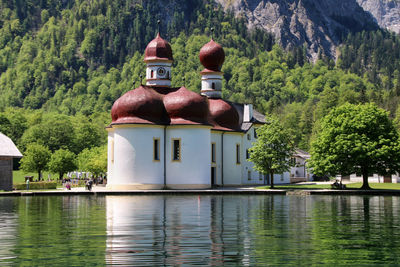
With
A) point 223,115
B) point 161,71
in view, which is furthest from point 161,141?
point 223,115

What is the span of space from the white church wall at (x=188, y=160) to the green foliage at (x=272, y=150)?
5396 mm

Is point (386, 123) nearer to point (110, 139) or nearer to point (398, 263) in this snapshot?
point (110, 139)

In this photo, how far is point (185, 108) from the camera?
73312mm

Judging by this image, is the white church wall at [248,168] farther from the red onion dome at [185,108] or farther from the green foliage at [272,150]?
the red onion dome at [185,108]

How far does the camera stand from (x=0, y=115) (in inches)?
6422

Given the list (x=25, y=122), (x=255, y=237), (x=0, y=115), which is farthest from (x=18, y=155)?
(x=25, y=122)

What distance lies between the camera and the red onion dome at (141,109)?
71750mm

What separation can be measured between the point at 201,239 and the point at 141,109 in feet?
164

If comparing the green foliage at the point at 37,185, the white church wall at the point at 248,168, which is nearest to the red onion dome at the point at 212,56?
the white church wall at the point at 248,168

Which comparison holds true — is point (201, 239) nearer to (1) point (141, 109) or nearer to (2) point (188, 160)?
(1) point (141, 109)

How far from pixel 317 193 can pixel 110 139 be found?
27862 millimetres

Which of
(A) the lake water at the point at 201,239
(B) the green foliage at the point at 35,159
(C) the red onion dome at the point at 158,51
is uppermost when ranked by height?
(C) the red onion dome at the point at 158,51

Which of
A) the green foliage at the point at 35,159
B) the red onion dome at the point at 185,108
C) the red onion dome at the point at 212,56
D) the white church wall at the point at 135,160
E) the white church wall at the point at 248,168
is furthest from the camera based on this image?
the green foliage at the point at 35,159

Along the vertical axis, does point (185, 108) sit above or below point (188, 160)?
above
